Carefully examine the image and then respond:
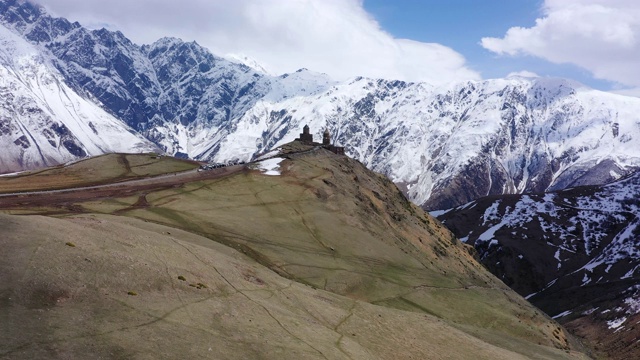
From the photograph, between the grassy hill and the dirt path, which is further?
the dirt path

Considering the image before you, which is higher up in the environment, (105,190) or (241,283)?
(105,190)

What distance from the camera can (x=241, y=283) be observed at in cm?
4672

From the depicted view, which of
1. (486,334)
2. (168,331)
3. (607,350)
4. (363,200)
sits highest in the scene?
(363,200)

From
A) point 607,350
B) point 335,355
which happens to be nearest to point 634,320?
point 607,350

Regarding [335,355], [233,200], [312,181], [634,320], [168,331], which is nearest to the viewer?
[168,331]

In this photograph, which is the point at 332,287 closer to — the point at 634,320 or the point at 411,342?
the point at 411,342

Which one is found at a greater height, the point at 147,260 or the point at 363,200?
the point at 363,200

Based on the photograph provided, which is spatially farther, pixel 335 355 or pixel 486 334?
pixel 486 334

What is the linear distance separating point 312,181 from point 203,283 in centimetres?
7421

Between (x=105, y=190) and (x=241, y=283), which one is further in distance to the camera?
(x=105, y=190)

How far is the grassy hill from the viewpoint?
101ft

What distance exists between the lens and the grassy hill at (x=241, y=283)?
30.6 metres

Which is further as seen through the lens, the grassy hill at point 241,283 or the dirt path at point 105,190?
the dirt path at point 105,190

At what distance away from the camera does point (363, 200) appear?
382 feet
